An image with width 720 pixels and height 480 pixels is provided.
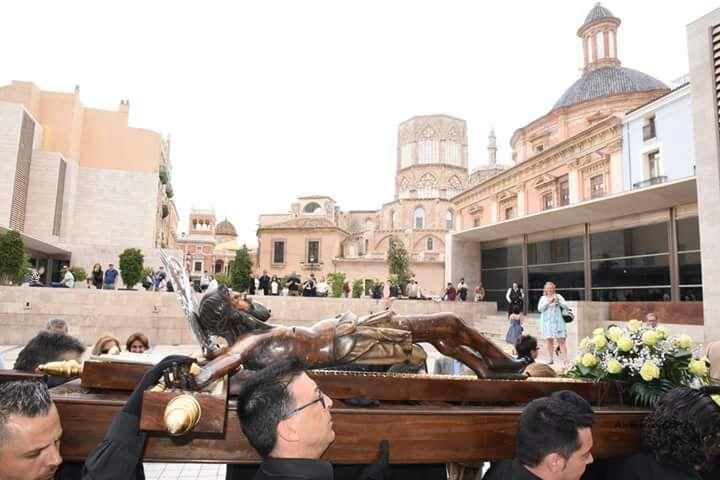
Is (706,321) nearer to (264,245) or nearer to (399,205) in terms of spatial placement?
(264,245)

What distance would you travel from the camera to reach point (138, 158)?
3106 centimetres

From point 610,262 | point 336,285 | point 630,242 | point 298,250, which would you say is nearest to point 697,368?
point 630,242

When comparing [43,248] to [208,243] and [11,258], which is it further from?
[208,243]

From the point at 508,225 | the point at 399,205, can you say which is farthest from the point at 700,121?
the point at 399,205

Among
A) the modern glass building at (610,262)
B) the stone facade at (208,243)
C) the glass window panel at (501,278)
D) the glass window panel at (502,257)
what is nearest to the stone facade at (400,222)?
the stone facade at (208,243)

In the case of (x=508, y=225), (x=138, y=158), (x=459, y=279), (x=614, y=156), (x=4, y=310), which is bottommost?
(x=4, y=310)

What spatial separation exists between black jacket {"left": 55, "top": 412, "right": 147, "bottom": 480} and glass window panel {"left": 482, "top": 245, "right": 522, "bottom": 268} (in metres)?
22.4

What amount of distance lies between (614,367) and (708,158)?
34.0ft

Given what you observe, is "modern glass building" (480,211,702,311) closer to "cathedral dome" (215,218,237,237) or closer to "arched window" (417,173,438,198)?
Answer: "arched window" (417,173,438,198)

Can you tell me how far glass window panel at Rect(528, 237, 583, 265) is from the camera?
19.3 m

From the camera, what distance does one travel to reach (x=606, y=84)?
97.0 feet

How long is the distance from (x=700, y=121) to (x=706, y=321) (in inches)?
179

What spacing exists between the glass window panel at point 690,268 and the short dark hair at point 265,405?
56.4 feet

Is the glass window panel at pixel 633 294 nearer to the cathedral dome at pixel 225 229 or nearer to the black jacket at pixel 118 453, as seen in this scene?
the black jacket at pixel 118 453
